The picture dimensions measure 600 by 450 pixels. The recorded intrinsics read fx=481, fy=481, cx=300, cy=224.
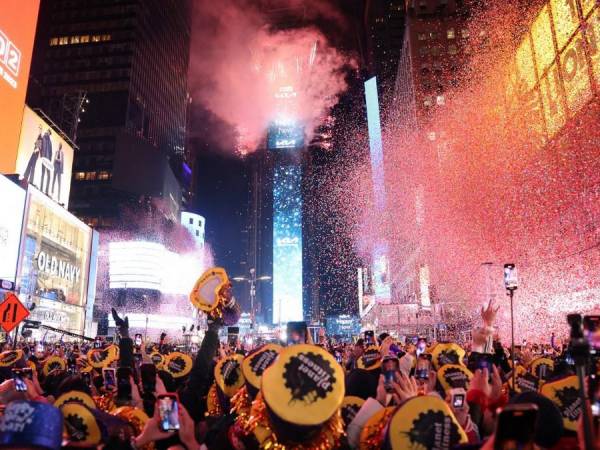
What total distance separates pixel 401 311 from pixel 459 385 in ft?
120

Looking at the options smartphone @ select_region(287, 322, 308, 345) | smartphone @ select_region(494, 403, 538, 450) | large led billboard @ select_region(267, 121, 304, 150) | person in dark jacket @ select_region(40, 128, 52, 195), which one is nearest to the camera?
smartphone @ select_region(494, 403, 538, 450)

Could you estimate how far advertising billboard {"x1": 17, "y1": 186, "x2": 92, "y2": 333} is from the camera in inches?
1391

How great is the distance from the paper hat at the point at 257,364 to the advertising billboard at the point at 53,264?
111 feet

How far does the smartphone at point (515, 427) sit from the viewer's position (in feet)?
7.16

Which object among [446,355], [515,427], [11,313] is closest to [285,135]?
[11,313]

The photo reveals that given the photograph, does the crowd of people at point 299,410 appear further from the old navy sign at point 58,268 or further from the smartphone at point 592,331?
the old navy sign at point 58,268

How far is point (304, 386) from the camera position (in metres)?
2.52

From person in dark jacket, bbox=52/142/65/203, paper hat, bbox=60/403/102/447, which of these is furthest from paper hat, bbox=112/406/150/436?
person in dark jacket, bbox=52/142/65/203

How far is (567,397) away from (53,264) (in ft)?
140

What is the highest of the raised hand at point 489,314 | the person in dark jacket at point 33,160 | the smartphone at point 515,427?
the person in dark jacket at point 33,160

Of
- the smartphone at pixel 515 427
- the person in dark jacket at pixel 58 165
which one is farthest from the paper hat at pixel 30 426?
the person in dark jacket at pixel 58 165

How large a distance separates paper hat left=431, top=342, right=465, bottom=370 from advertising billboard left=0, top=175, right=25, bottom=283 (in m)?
28.8

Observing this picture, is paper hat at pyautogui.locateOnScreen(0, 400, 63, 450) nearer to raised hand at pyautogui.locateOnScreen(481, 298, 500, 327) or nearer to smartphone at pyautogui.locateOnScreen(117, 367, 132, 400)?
smartphone at pyautogui.locateOnScreen(117, 367, 132, 400)

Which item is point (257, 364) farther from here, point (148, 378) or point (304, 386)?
point (148, 378)
